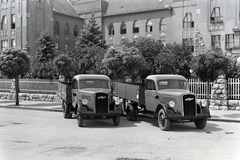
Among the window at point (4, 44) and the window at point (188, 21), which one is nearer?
the window at point (188, 21)

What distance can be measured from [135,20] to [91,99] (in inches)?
1656

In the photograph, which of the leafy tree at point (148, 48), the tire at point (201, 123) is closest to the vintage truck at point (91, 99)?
the tire at point (201, 123)

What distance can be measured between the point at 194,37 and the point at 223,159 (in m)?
40.5

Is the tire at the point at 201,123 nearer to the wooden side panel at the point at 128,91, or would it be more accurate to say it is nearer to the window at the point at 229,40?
the wooden side panel at the point at 128,91

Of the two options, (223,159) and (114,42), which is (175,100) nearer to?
(223,159)

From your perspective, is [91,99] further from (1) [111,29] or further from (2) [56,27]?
(1) [111,29]

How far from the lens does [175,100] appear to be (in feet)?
41.8

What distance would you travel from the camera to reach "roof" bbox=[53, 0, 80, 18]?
5640 cm

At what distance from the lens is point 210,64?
1656 cm

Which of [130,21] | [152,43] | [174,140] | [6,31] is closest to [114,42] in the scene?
[130,21]

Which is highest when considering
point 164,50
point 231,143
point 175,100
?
point 164,50

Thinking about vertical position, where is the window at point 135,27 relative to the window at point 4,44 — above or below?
above

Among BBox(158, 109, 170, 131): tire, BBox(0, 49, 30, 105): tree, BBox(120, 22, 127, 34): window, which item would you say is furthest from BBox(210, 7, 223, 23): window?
BBox(158, 109, 170, 131): tire

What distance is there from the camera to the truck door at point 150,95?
45.2 ft
